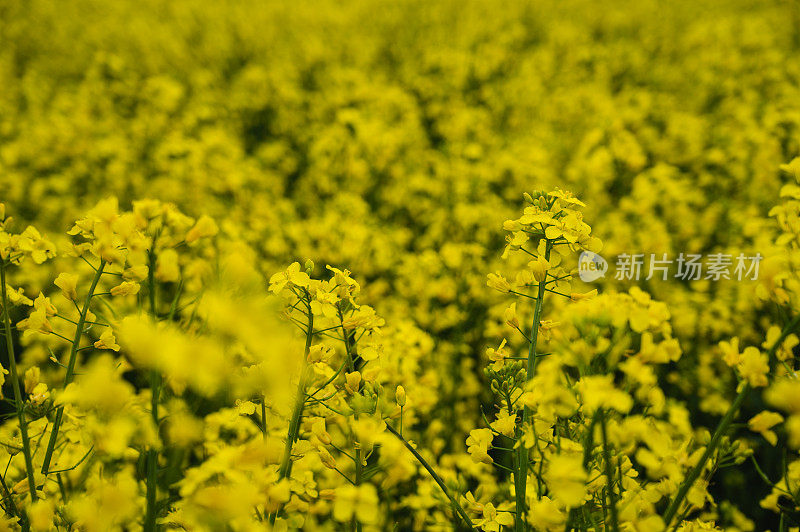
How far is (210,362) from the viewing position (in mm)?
821

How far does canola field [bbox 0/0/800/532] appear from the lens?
3.52ft

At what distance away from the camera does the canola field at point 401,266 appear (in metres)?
1.07

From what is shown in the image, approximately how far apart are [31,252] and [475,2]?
11643 millimetres

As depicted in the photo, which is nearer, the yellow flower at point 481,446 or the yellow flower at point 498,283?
the yellow flower at point 481,446

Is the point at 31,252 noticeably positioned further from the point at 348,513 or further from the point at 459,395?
the point at 459,395

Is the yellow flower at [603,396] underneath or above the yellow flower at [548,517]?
above

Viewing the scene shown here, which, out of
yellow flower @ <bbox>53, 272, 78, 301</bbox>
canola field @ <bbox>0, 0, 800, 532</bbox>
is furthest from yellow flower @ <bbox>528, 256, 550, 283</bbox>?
yellow flower @ <bbox>53, 272, 78, 301</bbox>

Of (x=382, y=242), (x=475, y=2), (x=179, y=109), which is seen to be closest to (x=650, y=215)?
(x=382, y=242)

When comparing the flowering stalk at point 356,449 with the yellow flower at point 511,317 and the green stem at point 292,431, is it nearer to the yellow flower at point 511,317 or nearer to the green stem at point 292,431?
the green stem at point 292,431

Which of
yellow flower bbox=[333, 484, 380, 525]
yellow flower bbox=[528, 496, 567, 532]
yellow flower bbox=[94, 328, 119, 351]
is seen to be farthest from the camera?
yellow flower bbox=[94, 328, 119, 351]

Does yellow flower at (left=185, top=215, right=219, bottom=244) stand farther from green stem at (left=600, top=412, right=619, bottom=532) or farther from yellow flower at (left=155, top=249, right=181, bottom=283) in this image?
green stem at (left=600, top=412, right=619, bottom=532)

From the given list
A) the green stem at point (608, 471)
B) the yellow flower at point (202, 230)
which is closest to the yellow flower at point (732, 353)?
the green stem at point (608, 471)

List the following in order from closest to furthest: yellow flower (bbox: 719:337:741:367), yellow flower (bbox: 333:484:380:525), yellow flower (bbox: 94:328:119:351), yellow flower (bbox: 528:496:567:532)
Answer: yellow flower (bbox: 333:484:380:525) → yellow flower (bbox: 528:496:567:532) → yellow flower (bbox: 719:337:741:367) → yellow flower (bbox: 94:328:119:351)

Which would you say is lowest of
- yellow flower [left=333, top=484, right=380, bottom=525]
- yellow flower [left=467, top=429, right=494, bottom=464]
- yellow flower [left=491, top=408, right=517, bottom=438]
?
yellow flower [left=333, top=484, right=380, bottom=525]
